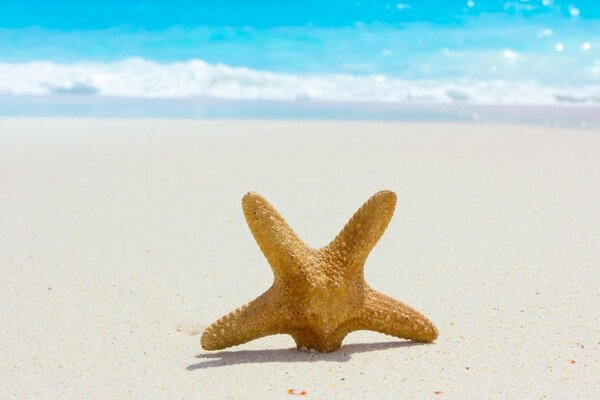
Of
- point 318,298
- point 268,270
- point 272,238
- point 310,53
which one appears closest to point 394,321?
point 318,298

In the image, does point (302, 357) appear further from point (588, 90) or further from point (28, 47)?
point (28, 47)

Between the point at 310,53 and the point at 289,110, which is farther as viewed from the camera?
the point at 310,53

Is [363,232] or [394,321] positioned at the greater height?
[363,232]

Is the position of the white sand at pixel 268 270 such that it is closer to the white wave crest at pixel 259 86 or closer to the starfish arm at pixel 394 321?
the starfish arm at pixel 394 321

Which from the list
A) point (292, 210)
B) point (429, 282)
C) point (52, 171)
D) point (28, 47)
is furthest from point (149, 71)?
point (429, 282)

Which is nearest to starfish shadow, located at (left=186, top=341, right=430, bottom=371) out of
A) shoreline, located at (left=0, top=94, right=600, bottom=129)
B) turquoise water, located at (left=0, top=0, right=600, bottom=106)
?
shoreline, located at (left=0, top=94, right=600, bottom=129)

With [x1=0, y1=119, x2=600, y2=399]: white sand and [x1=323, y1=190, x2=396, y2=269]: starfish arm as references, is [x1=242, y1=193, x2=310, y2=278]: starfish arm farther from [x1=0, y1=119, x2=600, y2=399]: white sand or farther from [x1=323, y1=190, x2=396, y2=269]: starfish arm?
[x1=0, y1=119, x2=600, y2=399]: white sand

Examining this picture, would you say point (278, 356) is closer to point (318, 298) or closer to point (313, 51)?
point (318, 298)
